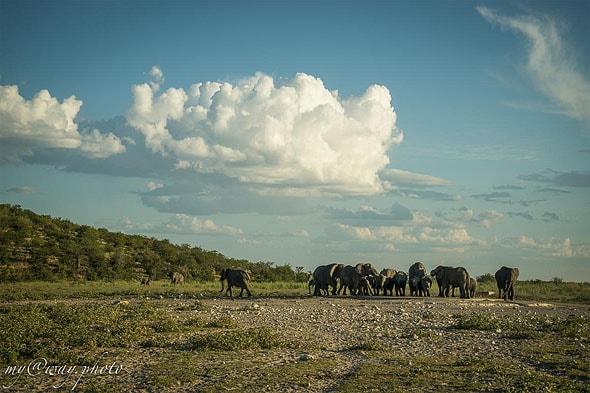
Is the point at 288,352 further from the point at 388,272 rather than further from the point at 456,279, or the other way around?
the point at 388,272

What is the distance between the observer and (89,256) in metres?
56.8

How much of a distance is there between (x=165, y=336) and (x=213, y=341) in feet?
6.90

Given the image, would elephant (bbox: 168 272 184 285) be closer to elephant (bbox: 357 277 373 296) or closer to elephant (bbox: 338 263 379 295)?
elephant (bbox: 338 263 379 295)

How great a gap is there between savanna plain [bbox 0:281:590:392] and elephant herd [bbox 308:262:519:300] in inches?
481

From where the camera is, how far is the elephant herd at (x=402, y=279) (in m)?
35.5

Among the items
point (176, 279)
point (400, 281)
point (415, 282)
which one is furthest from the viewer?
point (176, 279)

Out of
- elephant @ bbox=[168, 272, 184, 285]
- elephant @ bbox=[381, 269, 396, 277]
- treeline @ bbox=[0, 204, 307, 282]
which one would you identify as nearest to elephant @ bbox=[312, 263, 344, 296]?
elephant @ bbox=[381, 269, 396, 277]

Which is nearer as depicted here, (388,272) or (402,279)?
(402,279)

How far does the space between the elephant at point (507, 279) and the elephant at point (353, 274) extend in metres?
8.27

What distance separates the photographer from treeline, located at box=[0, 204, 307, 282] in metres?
53.1

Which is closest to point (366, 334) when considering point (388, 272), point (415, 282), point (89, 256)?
point (415, 282)

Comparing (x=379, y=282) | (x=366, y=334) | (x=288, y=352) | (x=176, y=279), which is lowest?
(x=288, y=352)

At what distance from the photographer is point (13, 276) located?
4866cm

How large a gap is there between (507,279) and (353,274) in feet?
31.6
